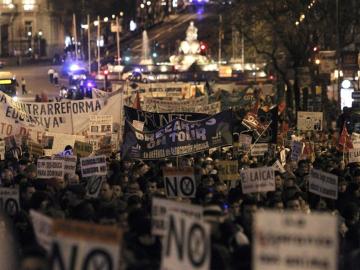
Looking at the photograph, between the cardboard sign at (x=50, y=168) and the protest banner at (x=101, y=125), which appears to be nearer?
the cardboard sign at (x=50, y=168)

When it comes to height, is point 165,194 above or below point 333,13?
below

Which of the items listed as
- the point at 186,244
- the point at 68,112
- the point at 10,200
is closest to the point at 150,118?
the point at 68,112

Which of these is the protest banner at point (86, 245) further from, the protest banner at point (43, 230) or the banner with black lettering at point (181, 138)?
the banner with black lettering at point (181, 138)

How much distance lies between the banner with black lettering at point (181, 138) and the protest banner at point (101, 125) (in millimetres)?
3887

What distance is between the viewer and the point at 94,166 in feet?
50.6

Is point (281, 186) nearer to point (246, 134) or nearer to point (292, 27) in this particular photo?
point (246, 134)

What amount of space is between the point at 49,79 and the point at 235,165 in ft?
206

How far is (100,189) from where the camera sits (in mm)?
13594

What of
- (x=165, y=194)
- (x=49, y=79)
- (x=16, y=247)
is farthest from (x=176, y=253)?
(x=49, y=79)

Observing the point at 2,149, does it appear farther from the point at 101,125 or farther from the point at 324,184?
the point at 324,184

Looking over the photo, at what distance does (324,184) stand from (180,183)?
1.79m

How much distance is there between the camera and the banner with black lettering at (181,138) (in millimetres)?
16641

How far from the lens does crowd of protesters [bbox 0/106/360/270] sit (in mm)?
9547

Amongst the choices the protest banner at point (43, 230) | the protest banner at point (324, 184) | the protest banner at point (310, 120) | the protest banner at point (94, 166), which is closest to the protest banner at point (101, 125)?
the protest banner at point (310, 120)
